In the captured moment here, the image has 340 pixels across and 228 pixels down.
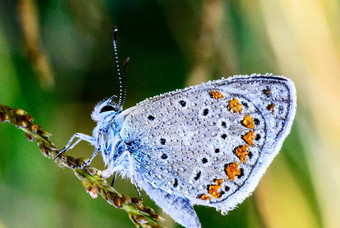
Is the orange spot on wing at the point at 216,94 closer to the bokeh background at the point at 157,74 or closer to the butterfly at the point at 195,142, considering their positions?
the butterfly at the point at 195,142

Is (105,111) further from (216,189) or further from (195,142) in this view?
(216,189)

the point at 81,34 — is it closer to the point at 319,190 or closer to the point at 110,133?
the point at 110,133

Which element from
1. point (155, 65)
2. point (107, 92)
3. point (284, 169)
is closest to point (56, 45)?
point (107, 92)

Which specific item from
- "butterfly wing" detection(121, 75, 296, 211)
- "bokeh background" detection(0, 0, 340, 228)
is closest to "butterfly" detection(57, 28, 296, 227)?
"butterfly wing" detection(121, 75, 296, 211)

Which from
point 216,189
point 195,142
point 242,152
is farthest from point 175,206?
point 242,152

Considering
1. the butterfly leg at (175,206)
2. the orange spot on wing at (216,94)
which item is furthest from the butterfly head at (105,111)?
the orange spot on wing at (216,94)

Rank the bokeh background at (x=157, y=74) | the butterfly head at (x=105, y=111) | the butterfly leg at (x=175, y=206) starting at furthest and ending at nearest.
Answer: the bokeh background at (x=157, y=74) < the butterfly head at (x=105, y=111) < the butterfly leg at (x=175, y=206)
